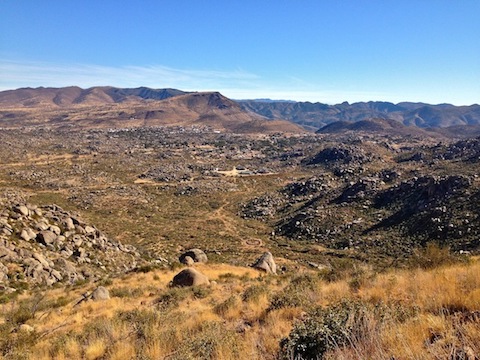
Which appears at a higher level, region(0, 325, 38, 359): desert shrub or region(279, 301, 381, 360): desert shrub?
region(279, 301, 381, 360): desert shrub

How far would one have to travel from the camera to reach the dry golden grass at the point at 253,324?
524cm

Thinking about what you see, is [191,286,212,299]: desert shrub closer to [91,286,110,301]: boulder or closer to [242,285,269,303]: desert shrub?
[242,285,269,303]: desert shrub

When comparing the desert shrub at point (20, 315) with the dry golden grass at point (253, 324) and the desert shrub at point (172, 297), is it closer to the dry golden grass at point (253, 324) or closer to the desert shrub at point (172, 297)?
the dry golden grass at point (253, 324)

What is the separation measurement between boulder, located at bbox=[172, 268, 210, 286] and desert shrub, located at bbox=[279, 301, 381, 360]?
10.3m

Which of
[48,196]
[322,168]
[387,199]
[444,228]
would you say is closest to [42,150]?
[48,196]

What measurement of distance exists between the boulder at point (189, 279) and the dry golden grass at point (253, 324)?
64.2 inches

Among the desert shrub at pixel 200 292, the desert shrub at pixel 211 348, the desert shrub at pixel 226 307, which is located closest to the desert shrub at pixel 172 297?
the desert shrub at pixel 200 292

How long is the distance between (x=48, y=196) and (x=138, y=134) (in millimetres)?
120146

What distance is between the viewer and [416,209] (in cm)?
4162

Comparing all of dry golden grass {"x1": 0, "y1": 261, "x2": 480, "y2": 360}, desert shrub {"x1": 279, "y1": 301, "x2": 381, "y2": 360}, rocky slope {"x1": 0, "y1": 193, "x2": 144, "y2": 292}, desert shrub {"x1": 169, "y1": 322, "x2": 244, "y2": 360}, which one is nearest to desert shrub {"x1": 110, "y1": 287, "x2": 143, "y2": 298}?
dry golden grass {"x1": 0, "y1": 261, "x2": 480, "y2": 360}

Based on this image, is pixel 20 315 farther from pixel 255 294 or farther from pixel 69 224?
pixel 69 224

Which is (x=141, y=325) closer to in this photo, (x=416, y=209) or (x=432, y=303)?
(x=432, y=303)

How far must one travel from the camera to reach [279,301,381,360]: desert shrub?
575 cm

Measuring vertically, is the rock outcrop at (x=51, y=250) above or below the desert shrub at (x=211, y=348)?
below
